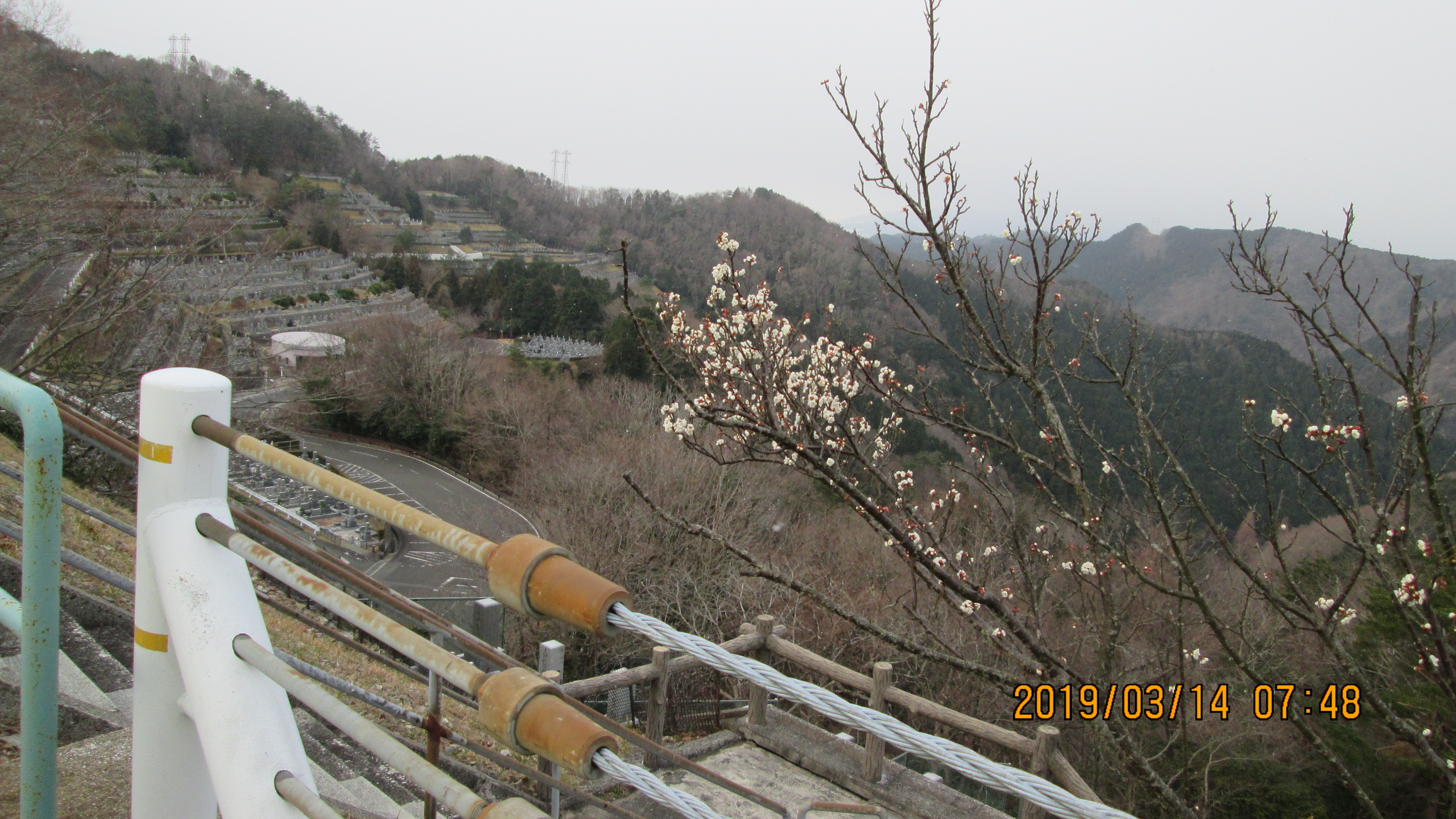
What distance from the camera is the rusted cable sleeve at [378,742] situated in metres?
0.77

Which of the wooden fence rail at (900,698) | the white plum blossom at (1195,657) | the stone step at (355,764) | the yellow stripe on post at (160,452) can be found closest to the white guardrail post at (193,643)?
the yellow stripe on post at (160,452)

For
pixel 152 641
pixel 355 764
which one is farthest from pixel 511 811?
pixel 355 764

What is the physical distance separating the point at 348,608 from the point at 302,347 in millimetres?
29422

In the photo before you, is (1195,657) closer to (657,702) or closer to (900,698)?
(900,698)

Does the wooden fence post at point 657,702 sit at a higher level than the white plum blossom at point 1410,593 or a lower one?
lower

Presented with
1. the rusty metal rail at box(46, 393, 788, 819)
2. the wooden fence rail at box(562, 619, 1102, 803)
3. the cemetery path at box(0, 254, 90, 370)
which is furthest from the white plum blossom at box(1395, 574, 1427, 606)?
the cemetery path at box(0, 254, 90, 370)

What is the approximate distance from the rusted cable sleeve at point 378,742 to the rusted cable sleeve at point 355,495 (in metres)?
0.22

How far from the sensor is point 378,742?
91 centimetres

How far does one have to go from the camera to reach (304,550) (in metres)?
1.09

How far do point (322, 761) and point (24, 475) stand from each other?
2139mm

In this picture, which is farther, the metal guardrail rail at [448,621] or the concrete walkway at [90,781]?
the concrete walkway at [90,781]

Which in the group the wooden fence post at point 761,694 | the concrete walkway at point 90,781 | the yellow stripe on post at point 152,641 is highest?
the yellow stripe on post at point 152,641

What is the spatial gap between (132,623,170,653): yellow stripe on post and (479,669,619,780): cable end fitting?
693 mm

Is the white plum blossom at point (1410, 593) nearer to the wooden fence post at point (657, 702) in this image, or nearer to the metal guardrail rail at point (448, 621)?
the metal guardrail rail at point (448, 621)
